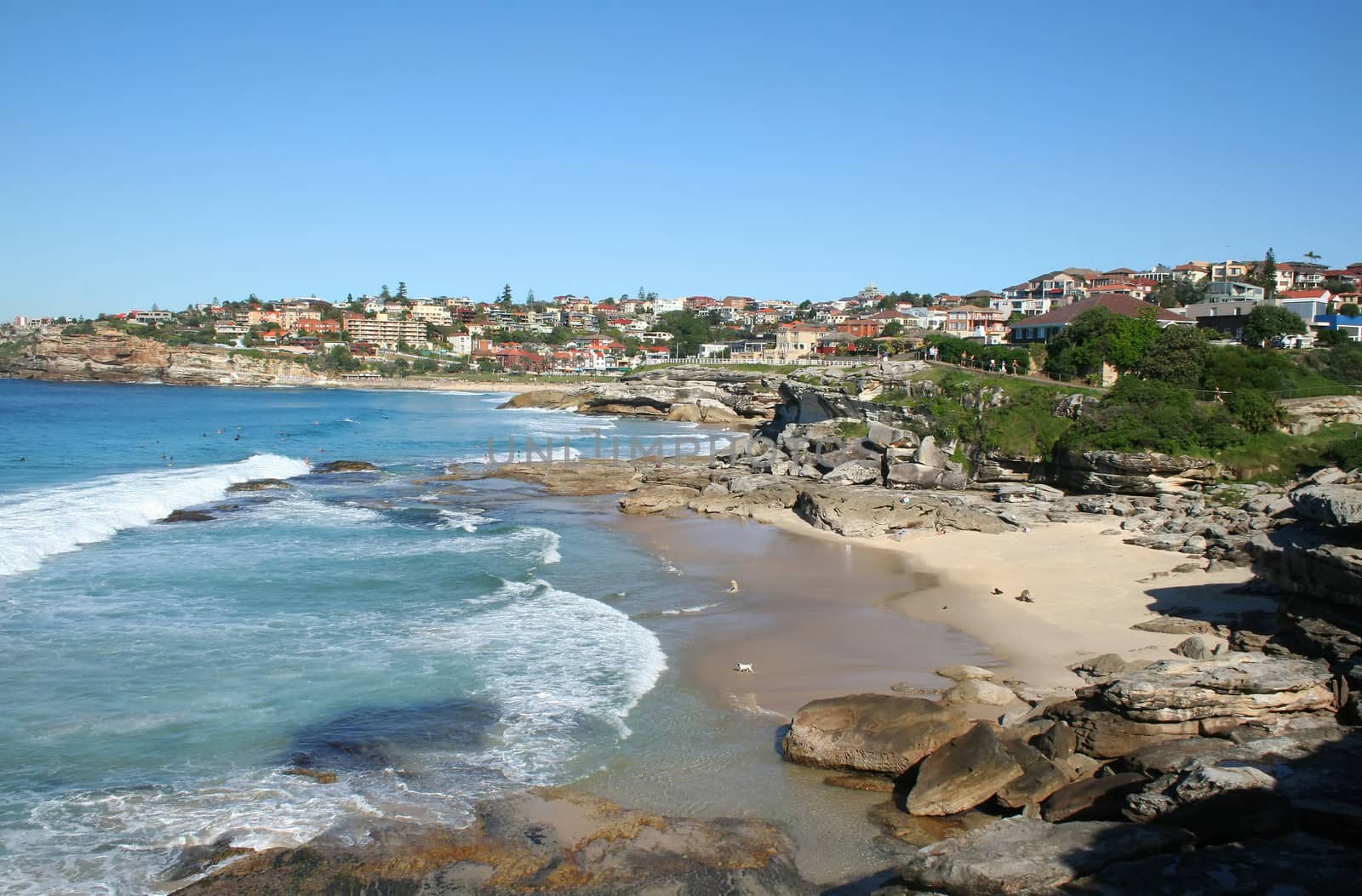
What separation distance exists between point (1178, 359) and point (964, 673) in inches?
1015

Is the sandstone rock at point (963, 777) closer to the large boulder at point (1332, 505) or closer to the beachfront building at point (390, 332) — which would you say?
the large boulder at point (1332, 505)

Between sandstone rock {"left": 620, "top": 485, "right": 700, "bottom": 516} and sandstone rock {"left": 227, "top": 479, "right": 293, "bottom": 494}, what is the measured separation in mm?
12418

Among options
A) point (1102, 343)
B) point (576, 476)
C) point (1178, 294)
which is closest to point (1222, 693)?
point (576, 476)

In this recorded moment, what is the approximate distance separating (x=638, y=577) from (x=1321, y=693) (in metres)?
12.8

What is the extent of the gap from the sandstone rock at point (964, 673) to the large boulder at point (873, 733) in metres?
2.25

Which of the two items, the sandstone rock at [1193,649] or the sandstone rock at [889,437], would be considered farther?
the sandstone rock at [889,437]

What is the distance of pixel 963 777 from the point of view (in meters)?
9.70

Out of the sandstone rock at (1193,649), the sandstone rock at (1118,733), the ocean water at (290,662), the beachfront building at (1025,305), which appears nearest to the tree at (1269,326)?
the ocean water at (290,662)

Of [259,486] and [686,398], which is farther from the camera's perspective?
[686,398]

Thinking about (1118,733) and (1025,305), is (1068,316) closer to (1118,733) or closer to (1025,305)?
(1025,305)

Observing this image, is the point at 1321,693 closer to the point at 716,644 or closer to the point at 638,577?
the point at 716,644

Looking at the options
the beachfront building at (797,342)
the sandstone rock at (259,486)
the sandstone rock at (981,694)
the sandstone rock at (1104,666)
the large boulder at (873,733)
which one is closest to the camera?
the large boulder at (873,733)

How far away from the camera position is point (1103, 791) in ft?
29.6

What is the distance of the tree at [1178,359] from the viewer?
33688mm
